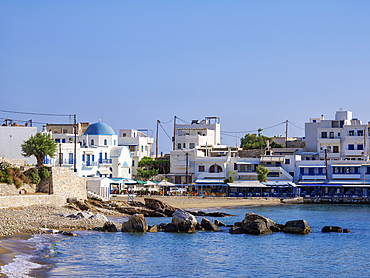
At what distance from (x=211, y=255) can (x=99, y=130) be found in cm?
5204

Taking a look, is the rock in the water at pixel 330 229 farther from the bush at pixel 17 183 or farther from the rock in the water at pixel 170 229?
the bush at pixel 17 183

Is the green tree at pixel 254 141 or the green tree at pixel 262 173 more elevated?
the green tree at pixel 254 141

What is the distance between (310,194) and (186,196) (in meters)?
17.5

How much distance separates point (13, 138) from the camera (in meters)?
57.2

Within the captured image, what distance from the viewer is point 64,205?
4178 centimetres

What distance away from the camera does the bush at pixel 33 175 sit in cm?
4134

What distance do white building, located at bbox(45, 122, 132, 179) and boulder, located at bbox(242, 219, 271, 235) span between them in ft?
103

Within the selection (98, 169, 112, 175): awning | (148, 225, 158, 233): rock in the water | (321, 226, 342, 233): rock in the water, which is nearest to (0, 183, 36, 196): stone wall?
(148, 225, 158, 233): rock in the water

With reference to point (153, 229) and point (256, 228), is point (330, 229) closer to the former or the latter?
point (256, 228)

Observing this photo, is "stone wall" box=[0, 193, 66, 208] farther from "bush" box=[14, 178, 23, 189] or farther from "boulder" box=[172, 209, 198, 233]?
"boulder" box=[172, 209, 198, 233]

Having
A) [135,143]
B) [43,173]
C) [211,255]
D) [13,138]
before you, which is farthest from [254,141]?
[211,255]

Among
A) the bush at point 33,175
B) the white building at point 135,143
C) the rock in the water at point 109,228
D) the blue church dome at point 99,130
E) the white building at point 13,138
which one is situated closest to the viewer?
the rock in the water at point 109,228

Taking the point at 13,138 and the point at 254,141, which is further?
the point at 254,141

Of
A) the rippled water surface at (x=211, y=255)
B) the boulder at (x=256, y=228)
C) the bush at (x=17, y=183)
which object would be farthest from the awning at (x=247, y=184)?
the bush at (x=17, y=183)
